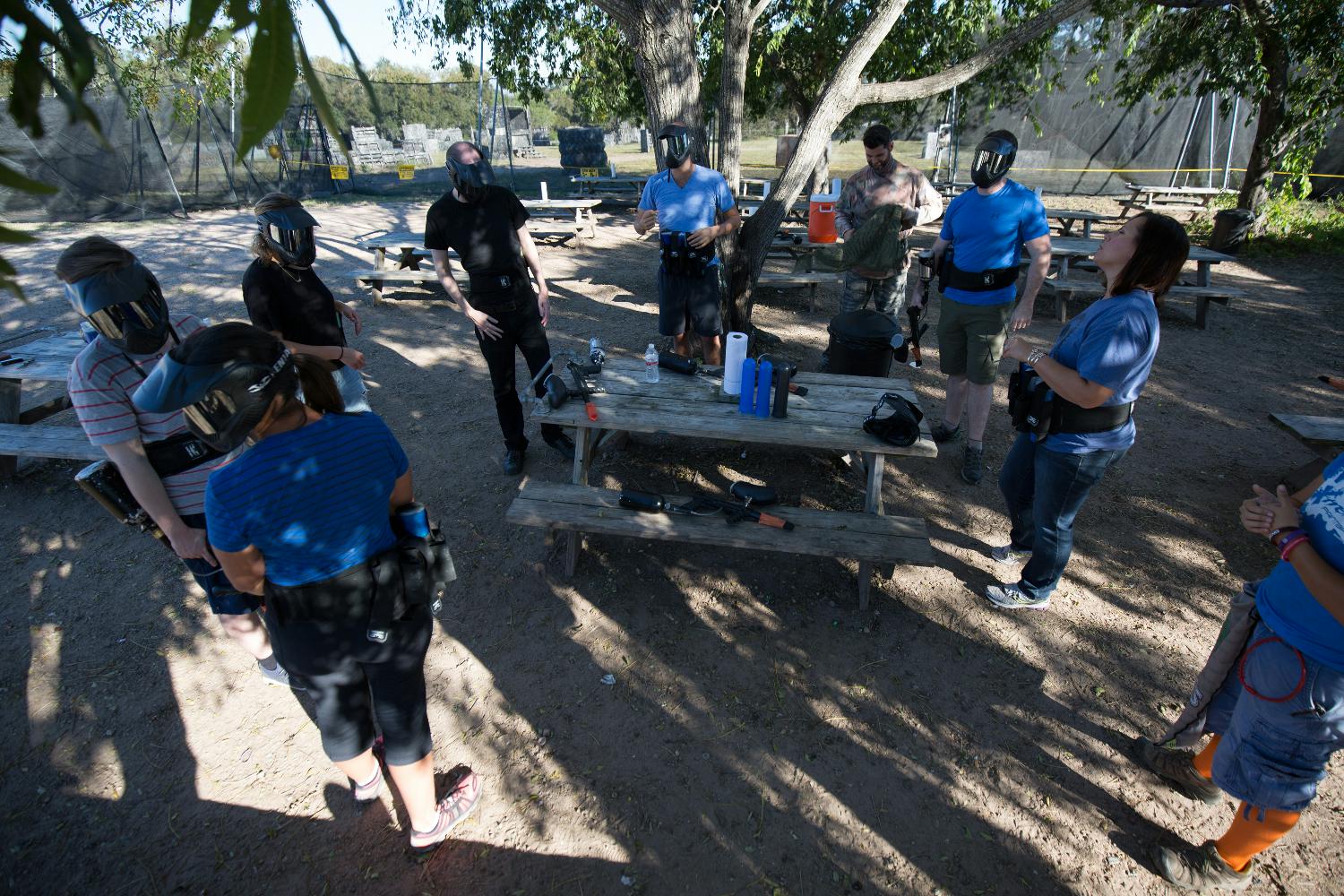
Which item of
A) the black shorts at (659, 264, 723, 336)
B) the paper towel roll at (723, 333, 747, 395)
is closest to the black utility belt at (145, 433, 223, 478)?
the paper towel roll at (723, 333, 747, 395)

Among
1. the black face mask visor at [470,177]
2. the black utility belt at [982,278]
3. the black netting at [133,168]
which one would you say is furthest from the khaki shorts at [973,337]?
the black netting at [133,168]

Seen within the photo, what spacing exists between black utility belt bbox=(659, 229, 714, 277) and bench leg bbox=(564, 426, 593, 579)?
1742 mm

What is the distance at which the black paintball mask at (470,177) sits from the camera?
3.88 m

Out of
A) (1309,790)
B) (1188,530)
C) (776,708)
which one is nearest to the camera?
(1309,790)

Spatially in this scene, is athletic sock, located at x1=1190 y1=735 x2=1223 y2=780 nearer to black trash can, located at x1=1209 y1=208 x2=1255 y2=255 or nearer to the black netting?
black trash can, located at x1=1209 y1=208 x2=1255 y2=255

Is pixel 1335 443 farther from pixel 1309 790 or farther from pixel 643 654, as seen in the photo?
pixel 643 654

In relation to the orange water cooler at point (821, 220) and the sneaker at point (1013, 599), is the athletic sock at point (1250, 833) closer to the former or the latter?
the sneaker at point (1013, 599)

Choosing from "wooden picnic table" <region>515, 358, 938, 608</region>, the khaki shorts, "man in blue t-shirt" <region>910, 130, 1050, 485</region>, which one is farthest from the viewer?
the khaki shorts

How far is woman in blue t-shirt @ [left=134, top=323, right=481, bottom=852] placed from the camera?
1676 mm

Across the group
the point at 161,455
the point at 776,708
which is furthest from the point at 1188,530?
the point at 161,455

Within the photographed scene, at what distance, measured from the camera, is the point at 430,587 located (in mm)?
2072

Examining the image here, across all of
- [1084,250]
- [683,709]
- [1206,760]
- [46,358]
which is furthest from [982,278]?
[46,358]

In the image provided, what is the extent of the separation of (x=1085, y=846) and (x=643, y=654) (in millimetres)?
1930

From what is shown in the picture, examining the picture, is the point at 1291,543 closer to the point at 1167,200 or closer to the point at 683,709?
the point at 683,709
